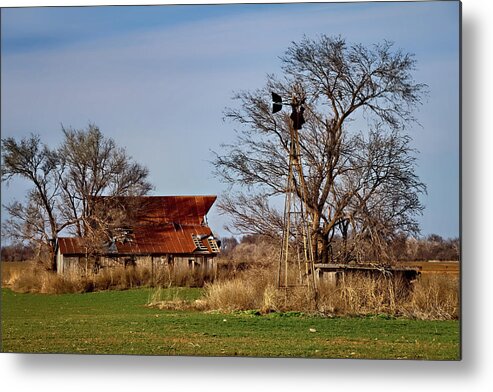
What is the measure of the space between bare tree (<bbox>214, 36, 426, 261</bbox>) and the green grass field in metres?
1.27

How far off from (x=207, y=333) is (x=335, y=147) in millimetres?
2843

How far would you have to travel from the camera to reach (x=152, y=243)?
13281 millimetres

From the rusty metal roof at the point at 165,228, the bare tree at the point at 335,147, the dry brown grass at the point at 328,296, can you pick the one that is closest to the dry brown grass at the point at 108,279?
the rusty metal roof at the point at 165,228

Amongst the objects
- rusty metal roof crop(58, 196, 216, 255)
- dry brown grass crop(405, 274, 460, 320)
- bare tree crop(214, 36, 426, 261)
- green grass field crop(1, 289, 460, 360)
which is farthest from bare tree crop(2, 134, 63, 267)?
dry brown grass crop(405, 274, 460, 320)

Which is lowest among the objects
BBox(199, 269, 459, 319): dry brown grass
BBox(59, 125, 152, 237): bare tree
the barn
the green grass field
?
the green grass field

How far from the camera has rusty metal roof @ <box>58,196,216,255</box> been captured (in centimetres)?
1238

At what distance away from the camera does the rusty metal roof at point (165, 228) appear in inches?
Result: 488

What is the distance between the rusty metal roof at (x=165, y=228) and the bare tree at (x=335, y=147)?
0.41 metres

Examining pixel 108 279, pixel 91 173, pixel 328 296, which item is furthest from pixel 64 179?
pixel 328 296

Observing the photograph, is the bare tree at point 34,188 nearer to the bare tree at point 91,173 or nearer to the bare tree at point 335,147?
the bare tree at point 91,173

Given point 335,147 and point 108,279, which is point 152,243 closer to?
point 108,279

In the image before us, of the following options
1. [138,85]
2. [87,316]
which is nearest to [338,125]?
[138,85]

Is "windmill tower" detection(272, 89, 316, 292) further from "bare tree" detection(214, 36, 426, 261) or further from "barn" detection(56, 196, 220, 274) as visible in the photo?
"barn" detection(56, 196, 220, 274)

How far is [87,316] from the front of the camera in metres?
12.7
